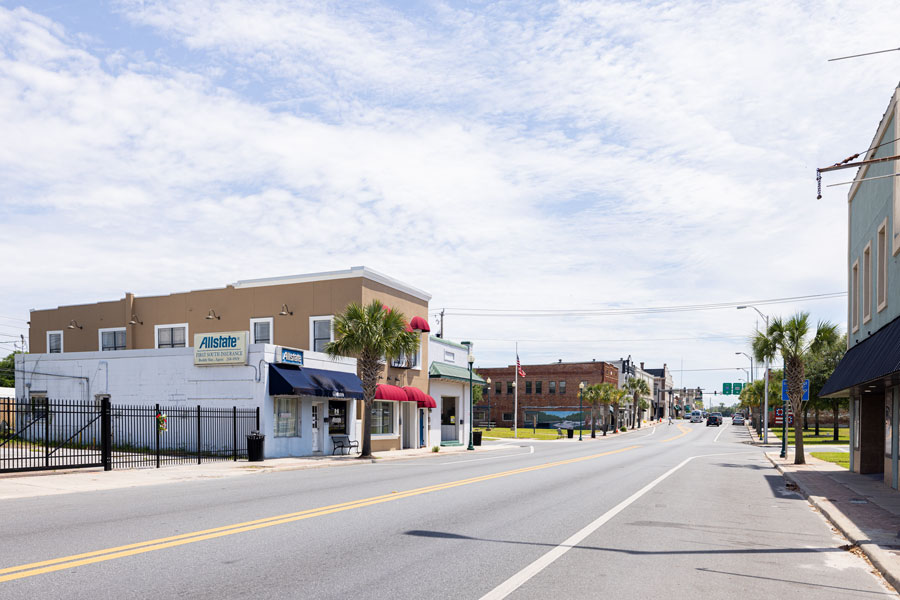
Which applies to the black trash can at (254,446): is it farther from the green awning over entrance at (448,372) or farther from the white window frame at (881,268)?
the white window frame at (881,268)

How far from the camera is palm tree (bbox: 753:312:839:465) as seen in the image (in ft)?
100

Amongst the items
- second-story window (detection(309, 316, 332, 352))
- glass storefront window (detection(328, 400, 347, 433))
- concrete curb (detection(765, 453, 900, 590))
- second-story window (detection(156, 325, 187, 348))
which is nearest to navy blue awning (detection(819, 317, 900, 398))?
concrete curb (detection(765, 453, 900, 590))

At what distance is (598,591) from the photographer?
289 inches

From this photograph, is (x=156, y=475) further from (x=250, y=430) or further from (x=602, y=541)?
(x=602, y=541)

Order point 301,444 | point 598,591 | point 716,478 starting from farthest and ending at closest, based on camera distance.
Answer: point 301,444, point 716,478, point 598,591

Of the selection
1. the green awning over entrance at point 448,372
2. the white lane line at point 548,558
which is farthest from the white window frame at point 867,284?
the green awning over entrance at point 448,372

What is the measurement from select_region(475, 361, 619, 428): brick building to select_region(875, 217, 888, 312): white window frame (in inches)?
3119

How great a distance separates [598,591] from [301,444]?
25.2 meters

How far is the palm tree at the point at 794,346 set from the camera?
30531 millimetres

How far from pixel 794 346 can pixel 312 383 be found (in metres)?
20.0

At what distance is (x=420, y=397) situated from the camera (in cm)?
4003

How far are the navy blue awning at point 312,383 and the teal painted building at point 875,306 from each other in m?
18.7

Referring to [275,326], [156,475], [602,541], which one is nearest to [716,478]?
[602,541]

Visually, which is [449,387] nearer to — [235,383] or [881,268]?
[235,383]
